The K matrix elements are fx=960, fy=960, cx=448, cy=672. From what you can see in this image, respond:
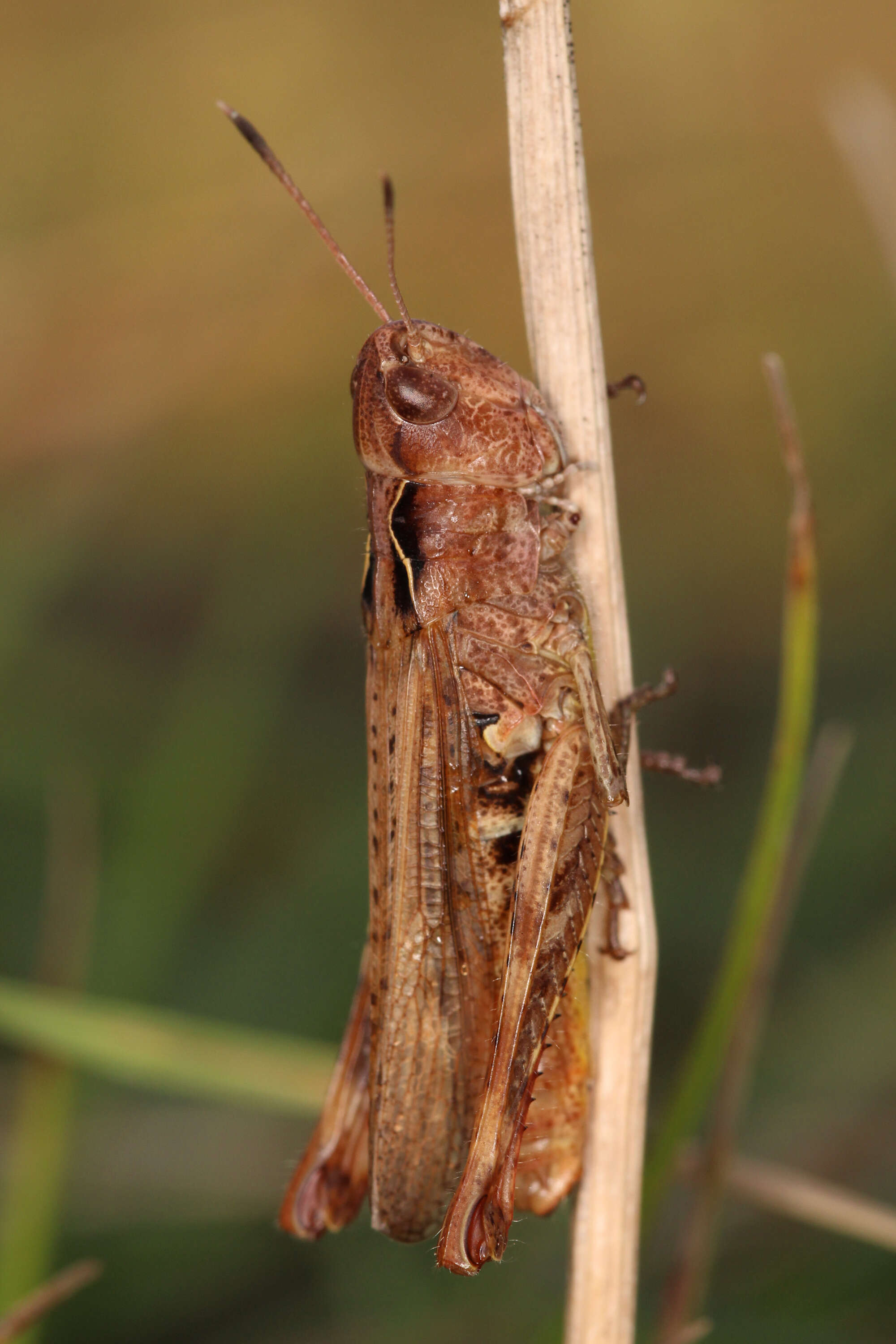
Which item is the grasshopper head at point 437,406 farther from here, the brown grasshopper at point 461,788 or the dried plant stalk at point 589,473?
the dried plant stalk at point 589,473

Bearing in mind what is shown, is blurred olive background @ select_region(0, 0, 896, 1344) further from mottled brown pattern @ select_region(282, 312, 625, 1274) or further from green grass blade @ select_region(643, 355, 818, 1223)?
green grass blade @ select_region(643, 355, 818, 1223)

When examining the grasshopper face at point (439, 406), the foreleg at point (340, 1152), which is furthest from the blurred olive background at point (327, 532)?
the foreleg at point (340, 1152)

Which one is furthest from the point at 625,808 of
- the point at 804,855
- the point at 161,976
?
the point at 161,976

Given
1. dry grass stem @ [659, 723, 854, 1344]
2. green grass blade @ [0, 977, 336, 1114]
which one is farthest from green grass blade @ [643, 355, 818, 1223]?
green grass blade @ [0, 977, 336, 1114]

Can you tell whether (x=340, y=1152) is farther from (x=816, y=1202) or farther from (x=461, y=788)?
(x=816, y=1202)

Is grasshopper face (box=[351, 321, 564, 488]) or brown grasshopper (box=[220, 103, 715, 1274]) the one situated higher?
grasshopper face (box=[351, 321, 564, 488])

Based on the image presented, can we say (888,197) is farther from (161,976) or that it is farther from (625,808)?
(161,976)

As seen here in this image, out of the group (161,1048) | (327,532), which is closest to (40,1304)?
(161,1048)
